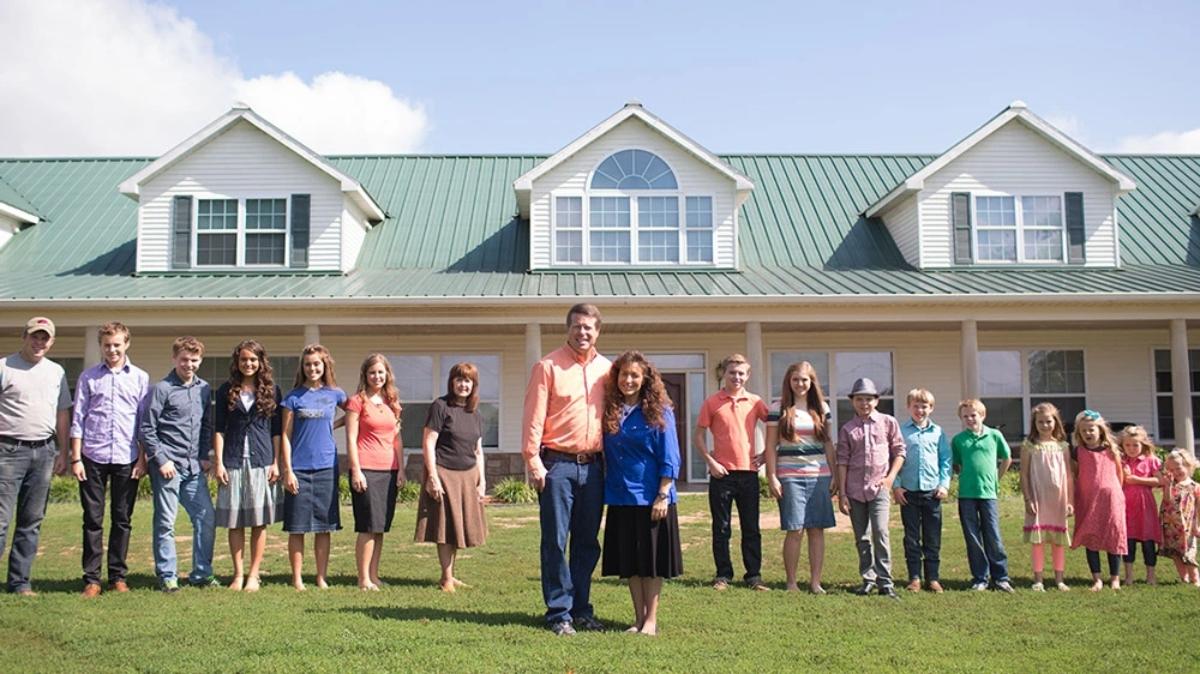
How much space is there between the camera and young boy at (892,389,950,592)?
7.75 metres

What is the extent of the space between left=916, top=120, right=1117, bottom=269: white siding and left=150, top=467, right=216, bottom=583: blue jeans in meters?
13.5

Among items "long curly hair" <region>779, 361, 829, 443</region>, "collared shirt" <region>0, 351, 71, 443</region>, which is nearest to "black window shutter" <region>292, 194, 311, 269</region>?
"collared shirt" <region>0, 351, 71, 443</region>

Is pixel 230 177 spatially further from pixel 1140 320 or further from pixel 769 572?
pixel 1140 320

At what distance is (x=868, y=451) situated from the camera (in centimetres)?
765

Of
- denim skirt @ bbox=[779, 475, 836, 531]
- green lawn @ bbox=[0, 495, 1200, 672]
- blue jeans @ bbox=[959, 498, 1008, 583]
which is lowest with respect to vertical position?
green lawn @ bbox=[0, 495, 1200, 672]

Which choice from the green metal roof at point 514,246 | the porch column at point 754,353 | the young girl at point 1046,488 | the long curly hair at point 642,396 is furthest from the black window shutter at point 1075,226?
the long curly hair at point 642,396

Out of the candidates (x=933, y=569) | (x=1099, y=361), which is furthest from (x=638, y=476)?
(x=1099, y=361)

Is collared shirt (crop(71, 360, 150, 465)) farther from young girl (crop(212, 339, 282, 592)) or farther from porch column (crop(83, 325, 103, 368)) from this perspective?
porch column (crop(83, 325, 103, 368))

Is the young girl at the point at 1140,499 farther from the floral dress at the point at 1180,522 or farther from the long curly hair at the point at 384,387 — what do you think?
the long curly hair at the point at 384,387

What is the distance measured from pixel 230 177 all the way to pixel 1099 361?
15.7m

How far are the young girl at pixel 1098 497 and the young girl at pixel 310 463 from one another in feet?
19.2

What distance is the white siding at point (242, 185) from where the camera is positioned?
17000mm

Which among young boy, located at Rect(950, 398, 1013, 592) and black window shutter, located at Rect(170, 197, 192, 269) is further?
black window shutter, located at Rect(170, 197, 192, 269)

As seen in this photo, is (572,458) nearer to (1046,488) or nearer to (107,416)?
(107,416)
